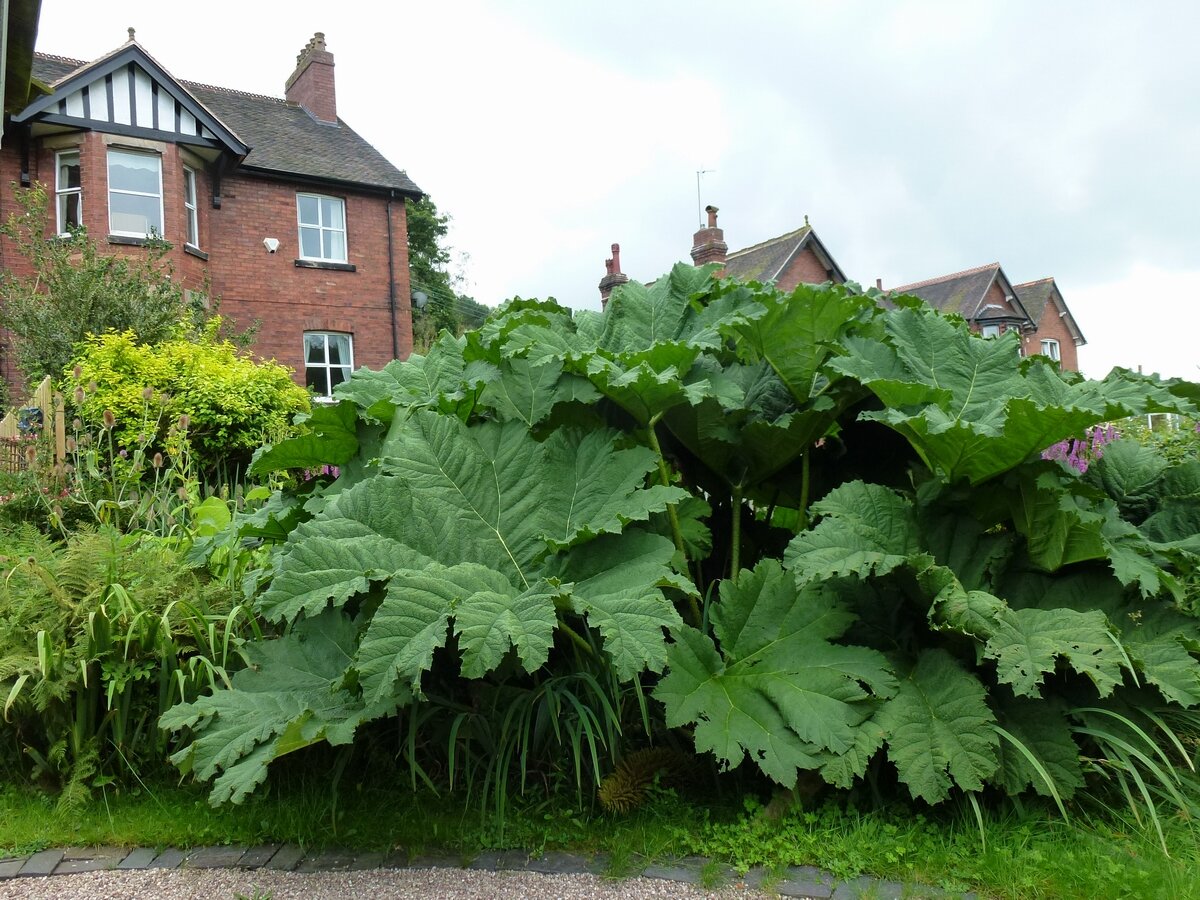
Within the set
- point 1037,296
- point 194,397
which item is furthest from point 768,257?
point 194,397

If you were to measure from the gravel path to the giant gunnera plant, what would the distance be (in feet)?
1.03

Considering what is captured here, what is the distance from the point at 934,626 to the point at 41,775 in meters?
2.78

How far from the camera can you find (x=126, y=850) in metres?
2.43

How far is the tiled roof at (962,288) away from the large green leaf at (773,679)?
31.3 metres

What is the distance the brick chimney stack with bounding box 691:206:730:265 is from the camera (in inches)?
992

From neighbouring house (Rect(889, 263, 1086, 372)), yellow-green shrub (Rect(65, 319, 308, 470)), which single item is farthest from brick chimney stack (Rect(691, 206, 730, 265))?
yellow-green shrub (Rect(65, 319, 308, 470))

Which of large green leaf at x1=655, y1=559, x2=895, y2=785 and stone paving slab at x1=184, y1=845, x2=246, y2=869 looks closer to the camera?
large green leaf at x1=655, y1=559, x2=895, y2=785

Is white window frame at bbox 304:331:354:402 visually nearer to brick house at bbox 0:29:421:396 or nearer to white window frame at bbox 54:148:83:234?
brick house at bbox 0:29:421:396

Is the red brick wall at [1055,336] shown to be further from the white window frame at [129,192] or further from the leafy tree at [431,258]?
the white window frame at [129,192]

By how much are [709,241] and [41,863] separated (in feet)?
80.2

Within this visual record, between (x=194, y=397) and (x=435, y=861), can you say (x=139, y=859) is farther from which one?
(x=194, y=397)

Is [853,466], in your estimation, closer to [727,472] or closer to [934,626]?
[727,472]

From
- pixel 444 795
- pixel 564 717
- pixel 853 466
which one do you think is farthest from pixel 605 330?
pixel 444 795

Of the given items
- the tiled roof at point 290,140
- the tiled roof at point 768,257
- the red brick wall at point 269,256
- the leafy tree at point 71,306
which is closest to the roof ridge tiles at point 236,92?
the tiled roof at point 290,140
